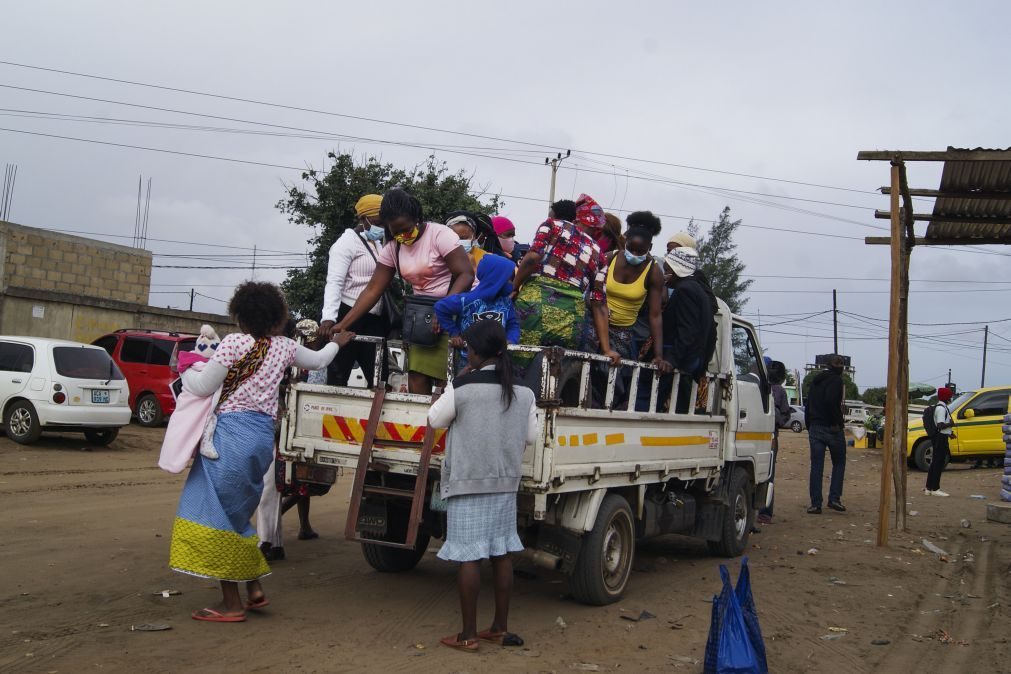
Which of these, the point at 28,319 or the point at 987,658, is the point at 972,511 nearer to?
the point at 987,658

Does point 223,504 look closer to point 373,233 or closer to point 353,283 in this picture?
point 353,283

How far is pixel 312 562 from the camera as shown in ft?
22.9

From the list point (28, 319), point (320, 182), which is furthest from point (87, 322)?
point (320, 182)

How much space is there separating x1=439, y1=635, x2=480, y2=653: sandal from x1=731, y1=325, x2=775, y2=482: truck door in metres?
4.01

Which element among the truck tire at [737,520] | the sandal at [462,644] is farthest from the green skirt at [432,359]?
the truck tire at [737,520]

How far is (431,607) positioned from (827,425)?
24.2 feet

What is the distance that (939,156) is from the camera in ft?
28.0

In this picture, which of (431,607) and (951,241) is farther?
(951,241)

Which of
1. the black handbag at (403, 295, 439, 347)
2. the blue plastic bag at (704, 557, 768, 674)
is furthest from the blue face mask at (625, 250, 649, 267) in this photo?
the blue plastic bag at (704, 557, 768, 674)

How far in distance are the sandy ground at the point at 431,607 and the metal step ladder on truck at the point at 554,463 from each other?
1.40 ft

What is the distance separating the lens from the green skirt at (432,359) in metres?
5.64

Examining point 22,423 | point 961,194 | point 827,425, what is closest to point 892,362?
point 961,194

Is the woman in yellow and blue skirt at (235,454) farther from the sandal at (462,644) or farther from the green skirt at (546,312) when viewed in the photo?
the green skirt at (546,312)

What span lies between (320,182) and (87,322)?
632cm
